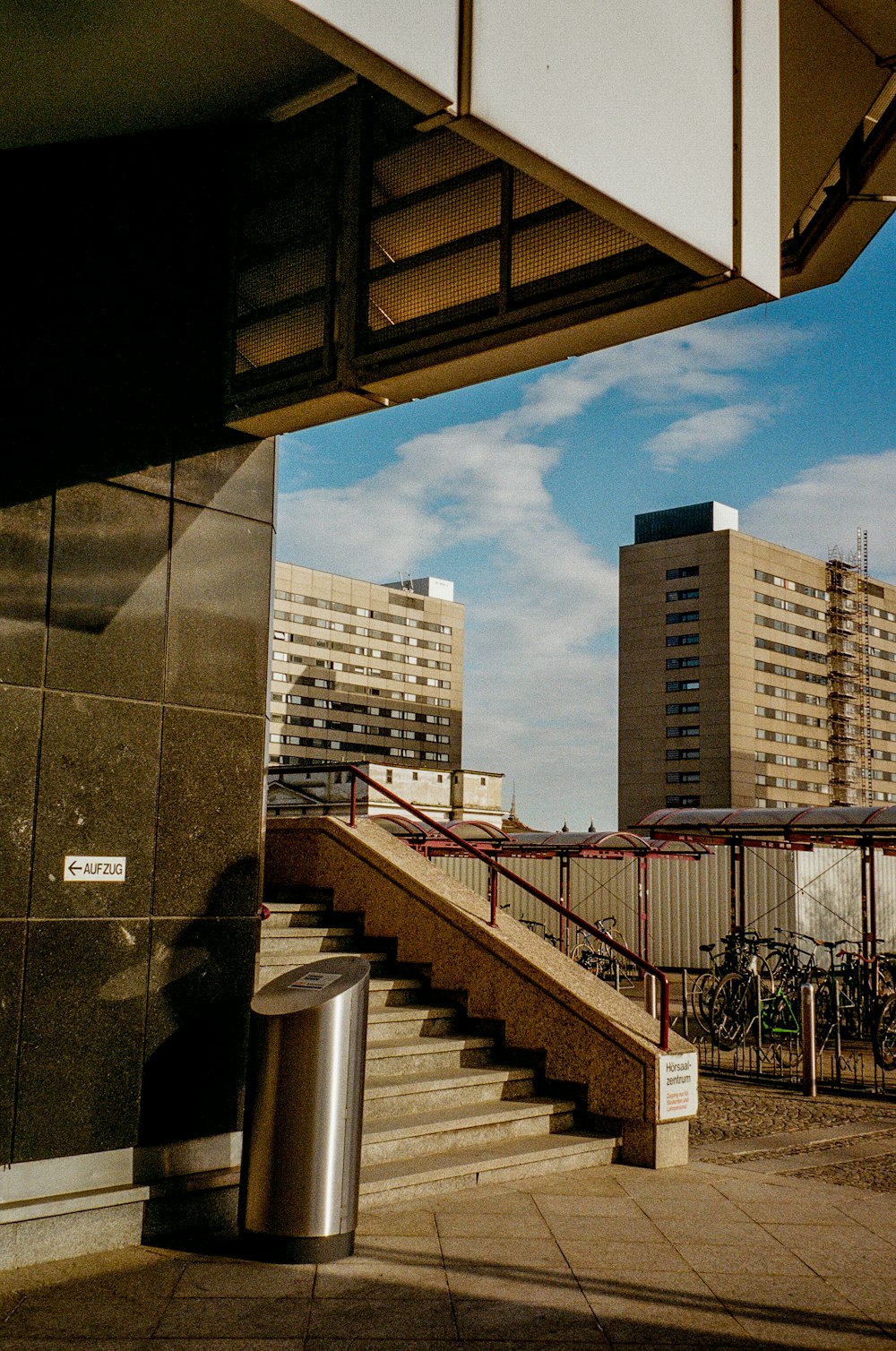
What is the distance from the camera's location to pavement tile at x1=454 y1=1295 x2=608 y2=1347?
534 cm

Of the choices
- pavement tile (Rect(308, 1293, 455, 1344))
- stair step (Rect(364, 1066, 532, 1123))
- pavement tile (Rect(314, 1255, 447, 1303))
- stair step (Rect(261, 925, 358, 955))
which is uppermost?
stair step (Rect(261, 925, 358, 955))

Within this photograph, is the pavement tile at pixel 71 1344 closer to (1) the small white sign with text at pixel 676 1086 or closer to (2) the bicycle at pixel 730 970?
(1) the small white sign with text at pixel 676 1086

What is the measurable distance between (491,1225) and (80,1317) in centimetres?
243

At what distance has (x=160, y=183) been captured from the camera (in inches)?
277

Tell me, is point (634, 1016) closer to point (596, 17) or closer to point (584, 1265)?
point (584, 1265)

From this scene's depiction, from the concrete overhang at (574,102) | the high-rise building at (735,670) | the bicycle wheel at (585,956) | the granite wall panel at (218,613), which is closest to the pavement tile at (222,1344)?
the granite wall panel at (218,613)

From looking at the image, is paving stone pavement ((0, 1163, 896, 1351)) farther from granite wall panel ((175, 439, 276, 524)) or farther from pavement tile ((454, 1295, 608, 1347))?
granite wall panel ((175, 439, 276, 524))

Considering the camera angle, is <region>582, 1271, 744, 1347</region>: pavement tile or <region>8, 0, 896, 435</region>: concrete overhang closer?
<region>8, 0, 896, 435</region>: concrete overhang

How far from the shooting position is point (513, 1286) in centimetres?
596

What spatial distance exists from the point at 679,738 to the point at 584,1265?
12248 cm

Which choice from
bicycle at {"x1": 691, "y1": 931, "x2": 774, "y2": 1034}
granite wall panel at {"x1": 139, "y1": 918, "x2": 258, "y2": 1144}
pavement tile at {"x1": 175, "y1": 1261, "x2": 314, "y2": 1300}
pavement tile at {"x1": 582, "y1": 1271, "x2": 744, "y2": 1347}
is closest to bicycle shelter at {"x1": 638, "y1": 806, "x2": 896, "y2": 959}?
bicycle at {"x1": 691, "y1": 931, "x2": 774, "y2": 1034}

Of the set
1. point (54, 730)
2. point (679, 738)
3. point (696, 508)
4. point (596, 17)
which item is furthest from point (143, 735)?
point (696, 508)

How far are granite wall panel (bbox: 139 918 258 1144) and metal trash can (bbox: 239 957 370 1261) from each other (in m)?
0.55

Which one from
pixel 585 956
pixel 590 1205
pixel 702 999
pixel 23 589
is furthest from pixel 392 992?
pixel 585 956
